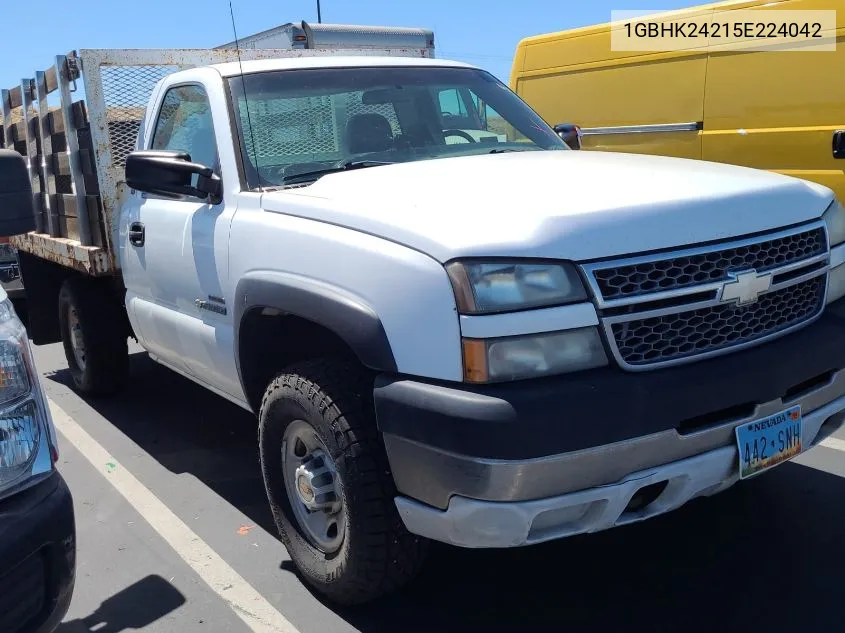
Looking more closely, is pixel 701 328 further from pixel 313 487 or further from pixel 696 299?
pixel 313 487

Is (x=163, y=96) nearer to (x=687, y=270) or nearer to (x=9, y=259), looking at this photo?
(x=687, y=270)

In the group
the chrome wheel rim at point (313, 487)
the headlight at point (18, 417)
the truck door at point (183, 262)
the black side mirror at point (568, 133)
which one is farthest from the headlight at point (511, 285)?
the black side mirror at point (568, 133)

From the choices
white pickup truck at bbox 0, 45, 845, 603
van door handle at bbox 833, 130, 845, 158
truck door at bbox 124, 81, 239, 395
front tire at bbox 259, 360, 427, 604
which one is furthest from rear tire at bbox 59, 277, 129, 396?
van door handle at bbox 833, 130, 845, 158

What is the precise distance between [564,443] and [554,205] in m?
0.70

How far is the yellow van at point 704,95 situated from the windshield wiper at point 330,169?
323cm

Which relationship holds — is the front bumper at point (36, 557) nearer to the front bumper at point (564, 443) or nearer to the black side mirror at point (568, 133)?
the front bumper at point (564, 443)

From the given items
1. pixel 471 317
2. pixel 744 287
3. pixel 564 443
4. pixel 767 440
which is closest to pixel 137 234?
pixel 471 317

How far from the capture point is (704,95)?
6.00 m

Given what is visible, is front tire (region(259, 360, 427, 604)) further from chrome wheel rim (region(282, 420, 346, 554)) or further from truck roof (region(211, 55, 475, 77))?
truck roof (region(211, 55, 475, 77))

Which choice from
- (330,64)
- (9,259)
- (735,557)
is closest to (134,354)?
(9,259)

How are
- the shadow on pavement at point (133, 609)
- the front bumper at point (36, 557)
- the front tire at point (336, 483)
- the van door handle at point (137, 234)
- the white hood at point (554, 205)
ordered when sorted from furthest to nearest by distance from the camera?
the van door handle at point (137, 234) → the shadow on pavement at point (133, 609) → the front tire at point (336, 483) → the white hood at point (554, 205) → the front bumper at point (36, 557)

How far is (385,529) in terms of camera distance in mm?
2754

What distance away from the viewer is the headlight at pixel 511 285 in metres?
2.39

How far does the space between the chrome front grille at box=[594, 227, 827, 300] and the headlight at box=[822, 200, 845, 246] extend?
295 millimetres
